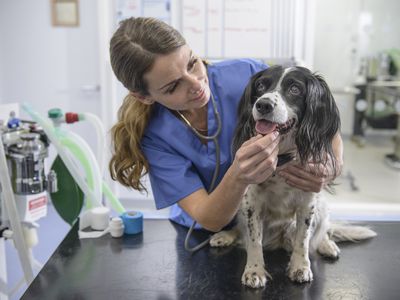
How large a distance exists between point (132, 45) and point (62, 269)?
0.64m

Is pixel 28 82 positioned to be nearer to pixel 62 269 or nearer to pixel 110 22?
pixel 110 22

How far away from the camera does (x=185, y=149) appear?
1402mm

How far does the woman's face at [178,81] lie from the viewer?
1.19 m

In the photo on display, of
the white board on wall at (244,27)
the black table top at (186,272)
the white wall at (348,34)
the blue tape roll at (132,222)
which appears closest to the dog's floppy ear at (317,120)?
the black table top at (186,272)

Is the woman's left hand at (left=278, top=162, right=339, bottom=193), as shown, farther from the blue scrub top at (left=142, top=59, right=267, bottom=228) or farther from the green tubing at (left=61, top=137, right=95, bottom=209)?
the green tubing at (left=61, top=137, right=95, bottom=209)

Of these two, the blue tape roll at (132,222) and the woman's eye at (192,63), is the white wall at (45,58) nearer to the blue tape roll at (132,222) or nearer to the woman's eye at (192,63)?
the blue tape roll at (132,222)

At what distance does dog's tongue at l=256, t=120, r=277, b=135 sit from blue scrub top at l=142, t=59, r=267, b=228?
0.31m

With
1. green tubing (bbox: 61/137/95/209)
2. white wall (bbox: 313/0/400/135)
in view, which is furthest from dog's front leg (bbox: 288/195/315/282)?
white wall (bbox: 313/0/400/135)

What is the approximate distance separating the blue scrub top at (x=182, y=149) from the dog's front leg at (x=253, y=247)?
6.9 inches

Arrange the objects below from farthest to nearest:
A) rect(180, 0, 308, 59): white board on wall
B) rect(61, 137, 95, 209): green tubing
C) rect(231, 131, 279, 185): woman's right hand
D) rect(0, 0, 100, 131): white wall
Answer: rect(0, 0, 100, 131): white wall, rect(180, 0, 308, 59): white board on wall, rect(61, 137, 95, 209): green tubing, rect(231, 131, 279, 185): woman's right hand

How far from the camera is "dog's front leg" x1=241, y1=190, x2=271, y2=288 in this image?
1157mm

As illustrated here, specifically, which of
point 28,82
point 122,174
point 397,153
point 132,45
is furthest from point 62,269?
point 397,153

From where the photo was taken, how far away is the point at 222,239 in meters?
1.41

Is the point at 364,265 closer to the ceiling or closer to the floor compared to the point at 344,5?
closer to the floor
